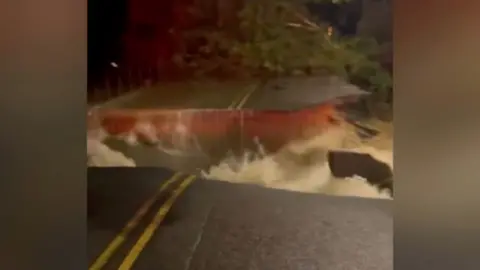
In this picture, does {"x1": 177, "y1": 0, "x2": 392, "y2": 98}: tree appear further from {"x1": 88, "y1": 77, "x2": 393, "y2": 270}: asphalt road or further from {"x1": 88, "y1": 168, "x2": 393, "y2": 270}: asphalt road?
{"x1": 88, "y1": 168, "x2": 393, "y2": 270}: asphalt road

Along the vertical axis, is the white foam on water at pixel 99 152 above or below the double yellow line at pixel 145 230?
above

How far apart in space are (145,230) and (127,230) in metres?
0.03

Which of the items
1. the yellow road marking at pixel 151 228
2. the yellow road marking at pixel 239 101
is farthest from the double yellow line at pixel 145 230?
the yellow road marking at pixel 239 101

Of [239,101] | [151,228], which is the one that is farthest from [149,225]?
[239,101]

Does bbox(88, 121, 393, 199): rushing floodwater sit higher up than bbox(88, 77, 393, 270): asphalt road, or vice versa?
bbox(88, 121, 393, 199): rushing floodwater

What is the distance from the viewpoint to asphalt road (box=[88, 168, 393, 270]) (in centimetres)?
113

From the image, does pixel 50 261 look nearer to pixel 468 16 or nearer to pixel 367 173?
pixel 367 173

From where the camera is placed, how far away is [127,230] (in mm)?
1202

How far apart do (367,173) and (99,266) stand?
508 mm

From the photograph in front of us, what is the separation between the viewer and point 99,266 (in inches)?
46.9

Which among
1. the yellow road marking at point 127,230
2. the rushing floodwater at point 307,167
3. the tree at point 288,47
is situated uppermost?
the tree at point 288,47

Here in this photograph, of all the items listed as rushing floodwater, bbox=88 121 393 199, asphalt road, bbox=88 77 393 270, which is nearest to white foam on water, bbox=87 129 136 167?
asphalt road, bbox=88 77 393 270

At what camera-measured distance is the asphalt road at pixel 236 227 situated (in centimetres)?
113

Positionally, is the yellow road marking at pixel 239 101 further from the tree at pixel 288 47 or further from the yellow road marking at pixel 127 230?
the yellow road marking at pixel 127 230
